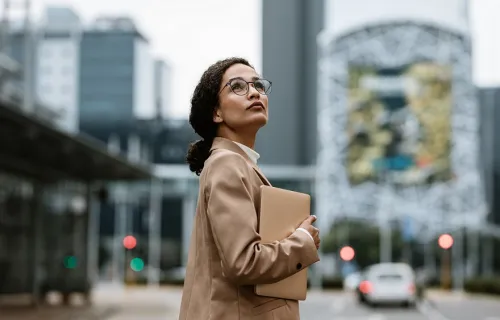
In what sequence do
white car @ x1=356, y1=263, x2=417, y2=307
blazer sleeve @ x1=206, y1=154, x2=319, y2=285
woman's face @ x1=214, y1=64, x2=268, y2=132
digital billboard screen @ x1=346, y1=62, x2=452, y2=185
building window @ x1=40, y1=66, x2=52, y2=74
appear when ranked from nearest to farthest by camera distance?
blazer sleeve @ x1=206, y1=154, x2=319, y2=285
woman's face @ x1=214, y1=64, x2=268, y2=132
white car @ x1=356, y1=263, x2=417, y2=307
digital billboard screen @ x1=346, y1=62, x2=452, y2=185
building window @ x1=40, y1=66, x2=52, y2=74

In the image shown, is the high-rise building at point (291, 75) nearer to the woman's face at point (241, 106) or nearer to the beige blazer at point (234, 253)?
the woman's face at point (241, 106)

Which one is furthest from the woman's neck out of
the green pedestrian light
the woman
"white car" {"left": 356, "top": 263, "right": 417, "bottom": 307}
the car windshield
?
the car windshield

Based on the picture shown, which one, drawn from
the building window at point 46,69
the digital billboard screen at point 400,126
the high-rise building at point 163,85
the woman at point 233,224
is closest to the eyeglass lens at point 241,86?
the woman at point 233,224

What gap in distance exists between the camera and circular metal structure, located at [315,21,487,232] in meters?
98.6

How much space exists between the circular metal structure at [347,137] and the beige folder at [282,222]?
94.6 m

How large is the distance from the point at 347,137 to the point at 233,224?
96142mm

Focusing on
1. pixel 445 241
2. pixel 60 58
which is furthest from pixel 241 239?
pixel 60 58

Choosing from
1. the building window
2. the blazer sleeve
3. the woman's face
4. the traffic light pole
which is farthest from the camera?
the building window

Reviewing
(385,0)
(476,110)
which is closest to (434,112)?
(476,110)

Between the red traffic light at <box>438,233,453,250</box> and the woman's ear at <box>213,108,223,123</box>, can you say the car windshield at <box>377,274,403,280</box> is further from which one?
the woman's ear at <box>213,108,223,123</box>

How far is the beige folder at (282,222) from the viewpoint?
254cm

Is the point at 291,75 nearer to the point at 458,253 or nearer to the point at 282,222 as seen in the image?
the point at 458,253

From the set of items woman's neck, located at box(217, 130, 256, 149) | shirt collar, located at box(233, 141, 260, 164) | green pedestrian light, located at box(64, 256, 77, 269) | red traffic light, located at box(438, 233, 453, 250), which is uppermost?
woman's neck, located at box(217, 130, 256, 149)

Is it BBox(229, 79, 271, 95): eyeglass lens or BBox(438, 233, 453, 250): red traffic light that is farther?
Answer: BBox(438, 233, 453, 250): red traffic light
